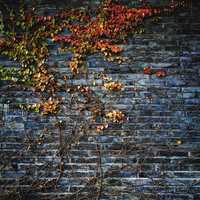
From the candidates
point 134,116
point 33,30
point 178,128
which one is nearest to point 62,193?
point 134,116

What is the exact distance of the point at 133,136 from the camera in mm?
5371

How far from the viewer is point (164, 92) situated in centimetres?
551

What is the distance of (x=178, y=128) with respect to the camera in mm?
5363

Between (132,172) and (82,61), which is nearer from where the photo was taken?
(132,172)

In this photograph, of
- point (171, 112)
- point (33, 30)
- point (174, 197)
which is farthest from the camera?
point (33, 30)

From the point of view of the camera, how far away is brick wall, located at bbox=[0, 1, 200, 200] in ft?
17.1

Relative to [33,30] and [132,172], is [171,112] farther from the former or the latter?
[33,30]

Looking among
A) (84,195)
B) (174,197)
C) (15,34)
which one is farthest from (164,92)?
(15,34)

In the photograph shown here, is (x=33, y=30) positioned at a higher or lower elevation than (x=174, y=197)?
higher

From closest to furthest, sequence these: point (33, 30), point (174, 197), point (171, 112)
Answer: point (174, 197) → point (171, 112) → point (33, 30)

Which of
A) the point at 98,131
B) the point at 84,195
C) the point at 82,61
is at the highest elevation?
the point at 82,61

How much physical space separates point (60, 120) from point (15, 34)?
1478mm

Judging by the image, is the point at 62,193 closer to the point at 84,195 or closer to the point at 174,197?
the point at 84,195

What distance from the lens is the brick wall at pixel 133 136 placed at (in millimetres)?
5199
